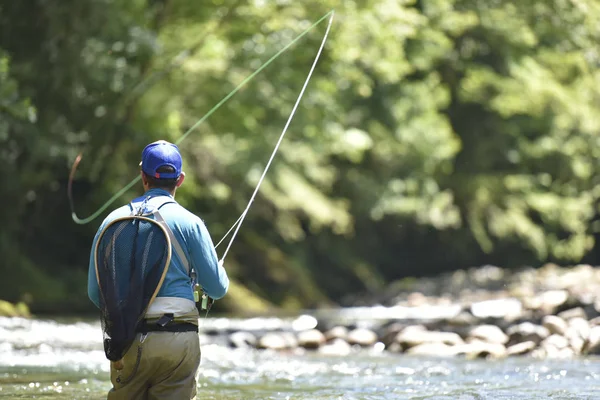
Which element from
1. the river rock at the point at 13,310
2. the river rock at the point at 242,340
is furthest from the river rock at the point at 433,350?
the river rock at the point at 13,310

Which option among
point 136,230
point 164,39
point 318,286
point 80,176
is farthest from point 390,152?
point 136,230

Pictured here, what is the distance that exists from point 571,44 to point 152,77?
13207 millimetres

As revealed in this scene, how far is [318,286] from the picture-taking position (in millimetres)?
23703

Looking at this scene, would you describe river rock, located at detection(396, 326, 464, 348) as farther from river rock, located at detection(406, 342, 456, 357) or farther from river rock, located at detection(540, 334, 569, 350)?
river rock, located at detection(540, 334, 569, 350)

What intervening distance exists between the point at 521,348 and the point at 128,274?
7011 mm

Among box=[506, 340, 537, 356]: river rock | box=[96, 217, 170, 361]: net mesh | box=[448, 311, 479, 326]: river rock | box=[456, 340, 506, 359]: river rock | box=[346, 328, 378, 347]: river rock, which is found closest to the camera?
box=[96, 217, 170, 361]: net mesh

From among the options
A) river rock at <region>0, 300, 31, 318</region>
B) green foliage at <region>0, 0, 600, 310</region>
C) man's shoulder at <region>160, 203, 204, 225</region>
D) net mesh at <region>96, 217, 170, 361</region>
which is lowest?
river rock at <region>0, 300, 31, 318</region>

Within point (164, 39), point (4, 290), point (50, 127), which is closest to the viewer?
point (50, 127)

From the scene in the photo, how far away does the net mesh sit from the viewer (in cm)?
351

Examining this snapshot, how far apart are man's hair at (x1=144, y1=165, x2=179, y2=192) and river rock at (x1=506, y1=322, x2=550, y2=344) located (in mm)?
7332

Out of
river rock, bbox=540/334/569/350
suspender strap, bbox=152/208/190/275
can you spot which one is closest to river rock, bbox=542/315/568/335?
river rock, bbox=540/334/569/350

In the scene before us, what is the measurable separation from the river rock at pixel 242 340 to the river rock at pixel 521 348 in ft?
8.76

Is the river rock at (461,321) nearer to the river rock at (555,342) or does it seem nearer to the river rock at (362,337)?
the river rock at (362,337)

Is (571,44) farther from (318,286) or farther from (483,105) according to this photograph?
(318,286)
